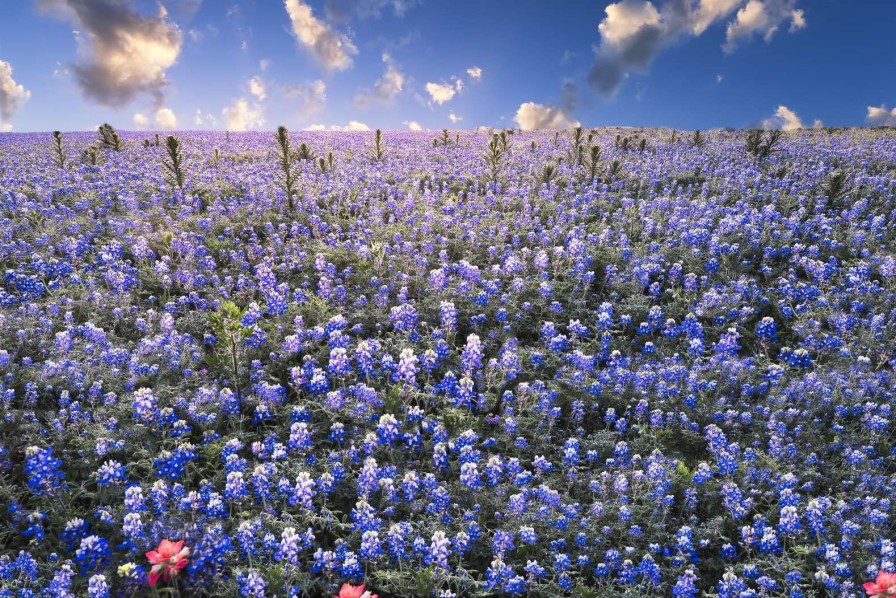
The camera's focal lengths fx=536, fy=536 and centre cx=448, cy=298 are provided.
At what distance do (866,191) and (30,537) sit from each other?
1602 centimetres

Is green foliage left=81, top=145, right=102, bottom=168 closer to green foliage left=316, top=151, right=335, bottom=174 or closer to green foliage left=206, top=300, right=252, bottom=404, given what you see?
green foliage left=316, top=151, right=335, bottom=174

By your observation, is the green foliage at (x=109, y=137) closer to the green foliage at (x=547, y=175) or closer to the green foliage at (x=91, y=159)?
the green foliage at (x=91, y=159)

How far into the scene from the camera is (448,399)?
617cm

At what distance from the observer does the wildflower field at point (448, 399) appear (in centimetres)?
442

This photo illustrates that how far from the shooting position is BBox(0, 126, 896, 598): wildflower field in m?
4.42

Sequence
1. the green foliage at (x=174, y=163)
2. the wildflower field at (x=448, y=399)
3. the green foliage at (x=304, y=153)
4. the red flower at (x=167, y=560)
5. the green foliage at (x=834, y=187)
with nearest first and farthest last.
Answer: the red flower at (x=167, y=560), the wildflower field at (x=448, y=399), the green foliage at (x=834, y=187), the green foliage at (x=174, y=163), the green foliage at (x=304, y=153)

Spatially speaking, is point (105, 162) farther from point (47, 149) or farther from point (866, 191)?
point (866, 191)

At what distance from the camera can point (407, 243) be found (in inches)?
385

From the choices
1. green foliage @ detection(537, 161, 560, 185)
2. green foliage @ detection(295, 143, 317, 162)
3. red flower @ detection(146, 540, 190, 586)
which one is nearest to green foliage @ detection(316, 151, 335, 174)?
green foliage @ detection(295, 143, 317, 162)

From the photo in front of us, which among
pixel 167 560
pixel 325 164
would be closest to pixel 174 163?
pixel 325 164

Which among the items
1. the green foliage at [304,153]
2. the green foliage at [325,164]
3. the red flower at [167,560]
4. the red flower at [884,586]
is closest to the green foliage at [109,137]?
the green foliage at [304,153]

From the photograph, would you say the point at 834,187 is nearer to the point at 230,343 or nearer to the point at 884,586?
the point at 884,586

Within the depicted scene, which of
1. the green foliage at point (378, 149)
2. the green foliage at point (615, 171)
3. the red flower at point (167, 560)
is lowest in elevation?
the red flower at point (167, 560)

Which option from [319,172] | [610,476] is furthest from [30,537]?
[319,172]
